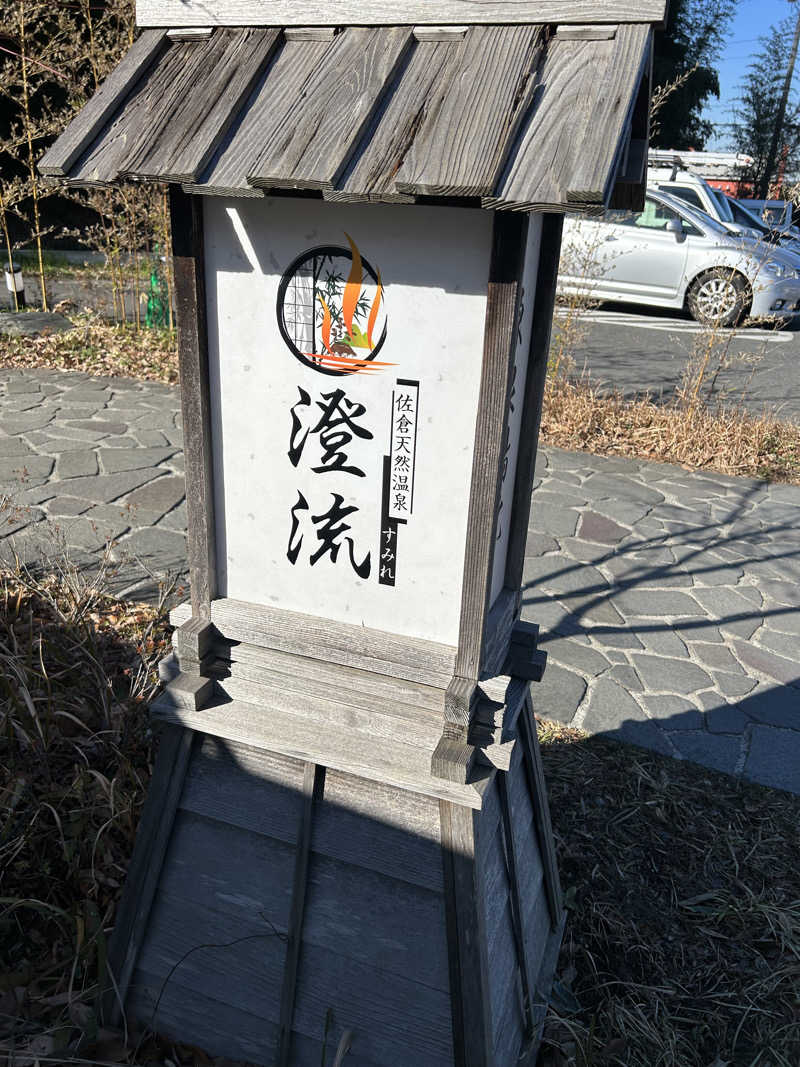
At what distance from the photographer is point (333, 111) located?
1400 mm

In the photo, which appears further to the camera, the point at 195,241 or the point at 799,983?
the point at 799,983

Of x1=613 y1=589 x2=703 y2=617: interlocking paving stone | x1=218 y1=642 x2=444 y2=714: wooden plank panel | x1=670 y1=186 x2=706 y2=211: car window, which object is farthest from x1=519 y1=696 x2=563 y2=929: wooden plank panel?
x1=670 y1=186 x2=706 y2=211: car window

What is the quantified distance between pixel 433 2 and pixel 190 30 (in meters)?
0.50

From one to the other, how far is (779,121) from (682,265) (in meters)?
15.3

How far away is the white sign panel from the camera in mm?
1503

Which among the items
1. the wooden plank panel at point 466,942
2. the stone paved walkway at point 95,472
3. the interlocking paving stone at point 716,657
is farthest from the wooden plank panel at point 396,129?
the interlocking paving stone at point 716,657

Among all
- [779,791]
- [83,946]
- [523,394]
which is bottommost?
[779,791]

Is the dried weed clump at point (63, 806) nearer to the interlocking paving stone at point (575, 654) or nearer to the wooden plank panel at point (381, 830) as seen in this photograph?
the wooden plank panel at point (381, 830)

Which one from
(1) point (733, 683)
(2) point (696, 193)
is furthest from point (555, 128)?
(2) point (696, 193)

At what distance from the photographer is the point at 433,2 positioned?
1440 millimetres

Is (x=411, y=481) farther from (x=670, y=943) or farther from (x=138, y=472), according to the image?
(x=138, y=472)

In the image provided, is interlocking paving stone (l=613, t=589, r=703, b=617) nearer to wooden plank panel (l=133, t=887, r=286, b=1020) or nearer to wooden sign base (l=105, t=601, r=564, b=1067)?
wooden sign base (l=105, t=601, r=564, b=1067)

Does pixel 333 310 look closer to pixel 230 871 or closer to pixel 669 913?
pixel 230 871

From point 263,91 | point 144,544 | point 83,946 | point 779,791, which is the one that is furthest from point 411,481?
point 144,544
